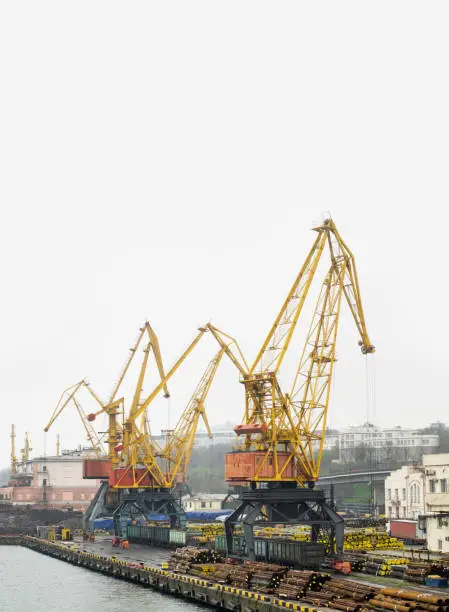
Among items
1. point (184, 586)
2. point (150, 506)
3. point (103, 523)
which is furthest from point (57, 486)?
point (184, 586)

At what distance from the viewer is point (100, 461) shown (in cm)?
11238

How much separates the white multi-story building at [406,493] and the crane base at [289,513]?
38044 millimetres

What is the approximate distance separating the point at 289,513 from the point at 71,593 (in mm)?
16720

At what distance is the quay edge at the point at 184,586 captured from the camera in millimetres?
47094

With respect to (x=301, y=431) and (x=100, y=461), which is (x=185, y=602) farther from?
(x=100, y=461)

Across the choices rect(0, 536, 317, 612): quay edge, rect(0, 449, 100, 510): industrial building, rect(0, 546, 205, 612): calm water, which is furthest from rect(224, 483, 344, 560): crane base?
rect(0, 449, 100, 510): industrial building

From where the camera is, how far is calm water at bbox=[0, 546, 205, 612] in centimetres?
5844

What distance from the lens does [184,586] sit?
57969 mm

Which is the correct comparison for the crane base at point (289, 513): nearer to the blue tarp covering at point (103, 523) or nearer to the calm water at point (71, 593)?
the calm water at point (71, 593)

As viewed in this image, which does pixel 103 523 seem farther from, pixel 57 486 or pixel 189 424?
pixel 57 486

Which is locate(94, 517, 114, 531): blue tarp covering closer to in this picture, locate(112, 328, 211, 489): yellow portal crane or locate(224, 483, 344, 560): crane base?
locate(112, 328, 211, 489): yellow portal crane

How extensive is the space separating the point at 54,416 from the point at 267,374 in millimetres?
92795

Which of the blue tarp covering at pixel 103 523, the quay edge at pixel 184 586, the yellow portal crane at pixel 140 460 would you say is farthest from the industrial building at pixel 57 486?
the quay edge at pixel 184 586

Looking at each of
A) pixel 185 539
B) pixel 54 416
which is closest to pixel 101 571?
pixel 185 539
